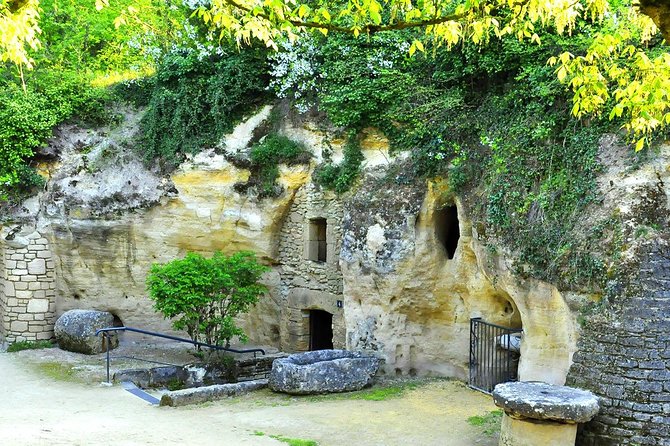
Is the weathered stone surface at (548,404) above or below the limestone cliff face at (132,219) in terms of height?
below

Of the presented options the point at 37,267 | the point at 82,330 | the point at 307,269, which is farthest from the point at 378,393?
the point at 37,267

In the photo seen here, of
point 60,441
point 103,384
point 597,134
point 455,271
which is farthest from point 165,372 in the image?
point 597,134

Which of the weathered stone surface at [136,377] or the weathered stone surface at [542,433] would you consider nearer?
the weathered stone surface at [542,433]

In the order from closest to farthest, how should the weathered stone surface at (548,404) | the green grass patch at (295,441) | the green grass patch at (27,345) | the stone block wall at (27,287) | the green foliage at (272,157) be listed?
the weathered stone surface at (548,404), the green grass patch at (295,441), the green foliage at (272,157), the green grass patch at (27,345), the stone block wall at (27,287)

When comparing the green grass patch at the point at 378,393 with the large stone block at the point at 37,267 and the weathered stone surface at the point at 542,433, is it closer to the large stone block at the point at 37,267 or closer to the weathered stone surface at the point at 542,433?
the weathered stone surface at the point at 542,433

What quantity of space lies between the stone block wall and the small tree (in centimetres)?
373

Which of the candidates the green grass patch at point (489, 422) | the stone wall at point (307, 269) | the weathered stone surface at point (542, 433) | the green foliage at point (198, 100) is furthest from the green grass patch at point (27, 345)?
the weathered stone surface at point (542, 433)

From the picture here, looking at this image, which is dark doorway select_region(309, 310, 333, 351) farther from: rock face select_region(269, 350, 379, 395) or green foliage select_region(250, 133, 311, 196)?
green foliage select_region(250, 133, 311, 196)

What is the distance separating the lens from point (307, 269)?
16391 mm

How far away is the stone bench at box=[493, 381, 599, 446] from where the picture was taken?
32.4 feet

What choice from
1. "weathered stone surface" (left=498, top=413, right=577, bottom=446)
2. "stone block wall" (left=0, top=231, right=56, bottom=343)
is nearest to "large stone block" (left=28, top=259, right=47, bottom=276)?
"stone block wall" (left=0, top=231, right=56, bottom=343)

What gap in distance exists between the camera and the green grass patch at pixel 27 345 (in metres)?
17.2

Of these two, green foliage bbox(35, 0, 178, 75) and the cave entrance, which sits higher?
green foliage bbox(35, 0, 178, 75)

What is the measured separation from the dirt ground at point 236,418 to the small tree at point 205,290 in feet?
5.66
